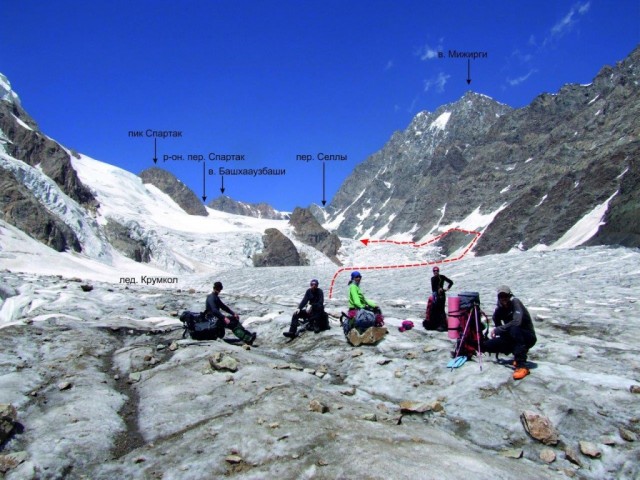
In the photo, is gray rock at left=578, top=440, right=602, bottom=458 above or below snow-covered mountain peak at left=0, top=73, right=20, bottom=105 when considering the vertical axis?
below

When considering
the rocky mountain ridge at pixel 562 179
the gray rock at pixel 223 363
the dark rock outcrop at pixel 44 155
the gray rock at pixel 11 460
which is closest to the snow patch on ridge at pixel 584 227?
the rocky mountain ridge at pixel 562 179

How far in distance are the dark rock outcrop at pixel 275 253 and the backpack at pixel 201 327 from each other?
74.6m

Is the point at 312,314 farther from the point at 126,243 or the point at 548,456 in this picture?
the point at 126,243

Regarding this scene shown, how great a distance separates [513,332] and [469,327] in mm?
933

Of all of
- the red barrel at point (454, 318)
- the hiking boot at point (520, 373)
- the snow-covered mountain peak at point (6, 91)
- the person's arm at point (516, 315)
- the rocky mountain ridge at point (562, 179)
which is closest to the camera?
the hiking boot at point (520, 373)

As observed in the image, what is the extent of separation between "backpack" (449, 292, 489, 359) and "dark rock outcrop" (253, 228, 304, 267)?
77958 mm

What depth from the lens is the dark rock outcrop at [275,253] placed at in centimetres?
8831

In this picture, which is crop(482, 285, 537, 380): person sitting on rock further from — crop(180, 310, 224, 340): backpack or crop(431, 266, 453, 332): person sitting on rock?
crop(180, 310, 224, 340): backpack

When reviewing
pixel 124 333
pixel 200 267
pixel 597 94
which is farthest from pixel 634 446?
pixel 597 94

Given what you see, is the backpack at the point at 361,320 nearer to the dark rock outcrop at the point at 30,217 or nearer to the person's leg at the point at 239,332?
the person's leg at the point at 239,332

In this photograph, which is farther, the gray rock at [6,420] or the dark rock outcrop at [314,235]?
the dark rock outcrop at [314,235]

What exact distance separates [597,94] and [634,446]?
20601 cm

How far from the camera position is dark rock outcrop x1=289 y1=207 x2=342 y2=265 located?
117062 mm

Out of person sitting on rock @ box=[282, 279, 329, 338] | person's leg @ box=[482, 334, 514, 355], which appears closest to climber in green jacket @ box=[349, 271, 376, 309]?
person sitting on rock @ box=[282, 279, 329, 338]
